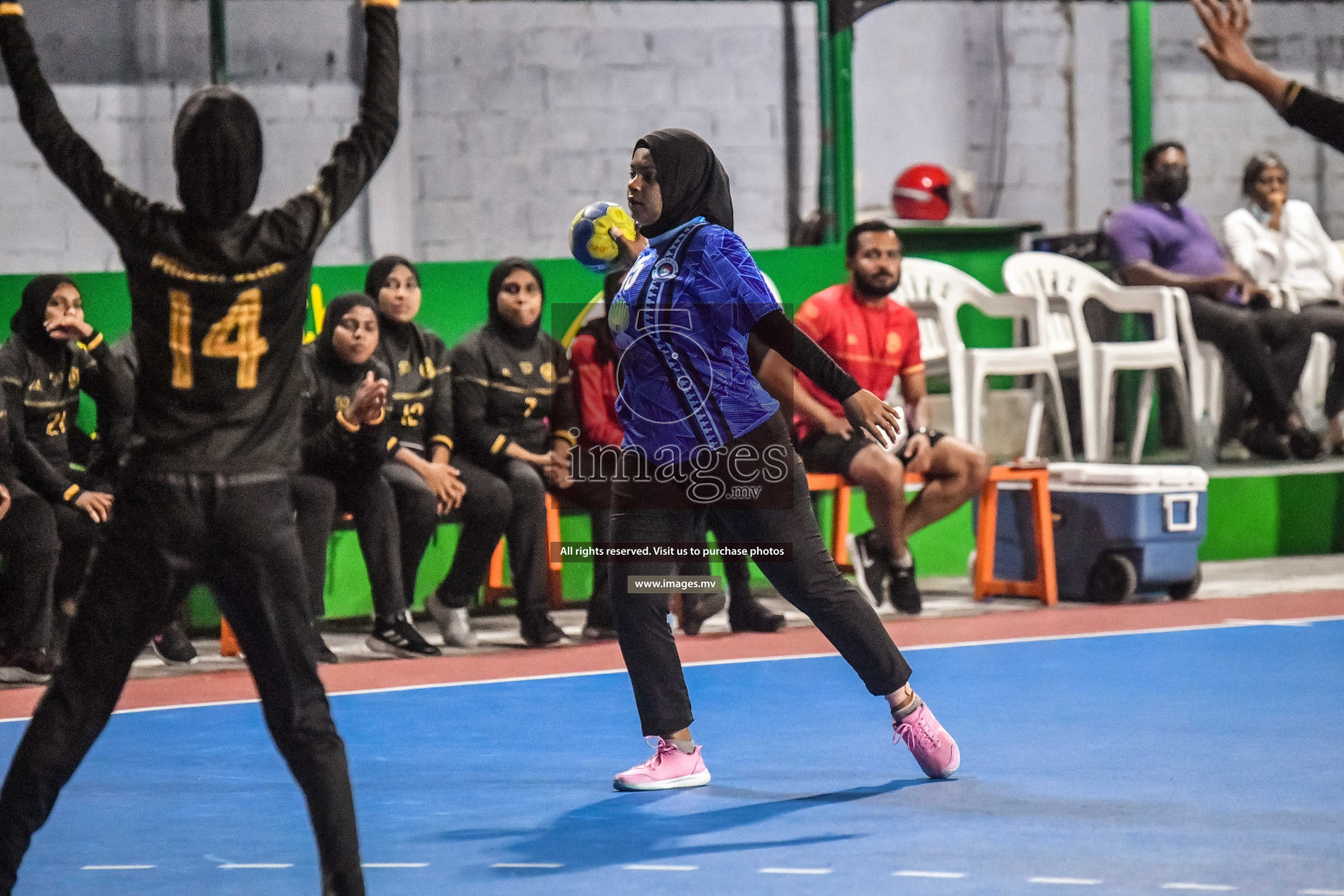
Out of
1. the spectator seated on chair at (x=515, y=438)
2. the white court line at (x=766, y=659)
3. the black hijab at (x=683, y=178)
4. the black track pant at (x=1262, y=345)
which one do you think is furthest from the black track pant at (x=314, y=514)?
the black track pant at (x=1262, y=345)

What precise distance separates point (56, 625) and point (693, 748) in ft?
10.7

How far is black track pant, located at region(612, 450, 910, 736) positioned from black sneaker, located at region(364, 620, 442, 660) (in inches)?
102

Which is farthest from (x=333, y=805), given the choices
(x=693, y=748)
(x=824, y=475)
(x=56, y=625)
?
(x=824, y=475)

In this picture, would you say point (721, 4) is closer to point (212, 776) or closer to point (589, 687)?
point (589, 687)

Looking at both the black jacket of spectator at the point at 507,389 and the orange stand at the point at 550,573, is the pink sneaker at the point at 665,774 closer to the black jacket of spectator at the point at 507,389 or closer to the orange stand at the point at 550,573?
the black jacket of spectator at the point at 507,389

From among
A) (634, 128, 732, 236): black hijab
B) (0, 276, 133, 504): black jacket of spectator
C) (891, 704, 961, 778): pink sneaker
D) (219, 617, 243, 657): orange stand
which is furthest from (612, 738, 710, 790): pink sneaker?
(0, 276, 133, 504): black jacket of spectator

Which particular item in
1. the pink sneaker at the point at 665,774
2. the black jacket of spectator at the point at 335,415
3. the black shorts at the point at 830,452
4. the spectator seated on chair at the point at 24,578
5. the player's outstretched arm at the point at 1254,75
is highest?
the player's outstretched arm at the point at 1254,75

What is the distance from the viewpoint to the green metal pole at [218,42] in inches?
410

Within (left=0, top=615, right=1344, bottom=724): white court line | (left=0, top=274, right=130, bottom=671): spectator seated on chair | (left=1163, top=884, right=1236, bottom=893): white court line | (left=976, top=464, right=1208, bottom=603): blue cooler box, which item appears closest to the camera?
(left=1163, top=884, right=1236, bottom=893): white court line

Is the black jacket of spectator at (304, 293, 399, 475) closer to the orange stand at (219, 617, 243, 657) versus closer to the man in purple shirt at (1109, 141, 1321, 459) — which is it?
the orange stand at (219, 617, 243, 657)

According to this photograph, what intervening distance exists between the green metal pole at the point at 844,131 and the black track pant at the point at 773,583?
4.94 metres

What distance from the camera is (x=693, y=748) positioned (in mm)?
5000

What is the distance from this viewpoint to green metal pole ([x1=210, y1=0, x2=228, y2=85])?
10.4m

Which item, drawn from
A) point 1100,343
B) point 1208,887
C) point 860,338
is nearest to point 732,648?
point 860,338
